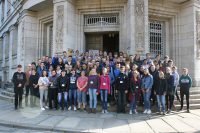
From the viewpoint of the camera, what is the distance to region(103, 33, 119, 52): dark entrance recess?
1694 centimetres

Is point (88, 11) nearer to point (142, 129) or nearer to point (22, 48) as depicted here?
point (22, 48)

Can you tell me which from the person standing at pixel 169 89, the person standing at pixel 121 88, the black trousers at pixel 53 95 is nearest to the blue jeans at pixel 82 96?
the black trousers at pixel 53 95

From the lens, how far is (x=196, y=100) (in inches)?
472

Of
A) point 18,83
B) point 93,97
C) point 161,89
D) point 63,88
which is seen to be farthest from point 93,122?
point 18,83

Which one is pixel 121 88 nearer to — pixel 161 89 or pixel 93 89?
pixel 93 89

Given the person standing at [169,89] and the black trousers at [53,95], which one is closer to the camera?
the person standing at [169,89]

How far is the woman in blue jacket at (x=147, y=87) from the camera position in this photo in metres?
10.5

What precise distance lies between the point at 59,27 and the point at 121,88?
6.18m

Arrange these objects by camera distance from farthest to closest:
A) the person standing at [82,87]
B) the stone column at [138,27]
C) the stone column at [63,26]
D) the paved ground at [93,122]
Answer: the stone column at [63,26] → the stone column at [138,27] → the person standing at [82,87] → the paved ground at [93,122]

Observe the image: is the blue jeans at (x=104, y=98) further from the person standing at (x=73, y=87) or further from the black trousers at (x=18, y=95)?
the black trousers at (x=18, y=95)

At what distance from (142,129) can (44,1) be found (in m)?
11.1

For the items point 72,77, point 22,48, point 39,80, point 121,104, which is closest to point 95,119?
point 121,104

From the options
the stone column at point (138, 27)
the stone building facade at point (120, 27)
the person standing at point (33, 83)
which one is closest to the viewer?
the person standing at point (33, 83)

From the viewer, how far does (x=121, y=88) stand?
416 inches
